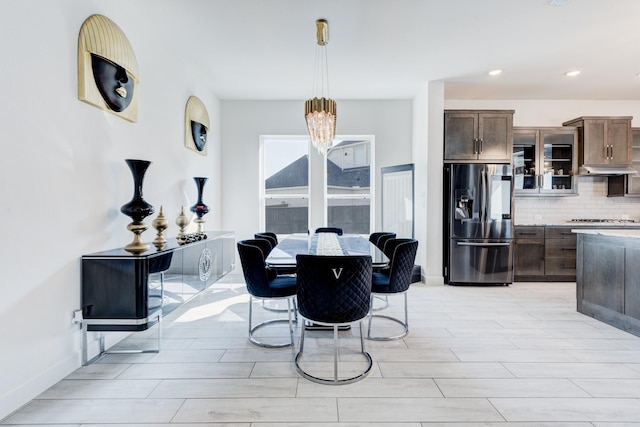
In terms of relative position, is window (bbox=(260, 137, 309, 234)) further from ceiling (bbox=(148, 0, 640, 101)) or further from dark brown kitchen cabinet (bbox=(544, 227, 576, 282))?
dark brown kitchen cabinet (bbox=(544, 227, 576, 282))

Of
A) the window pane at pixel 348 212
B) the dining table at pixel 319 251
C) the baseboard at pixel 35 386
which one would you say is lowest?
the baseboard at pixel 35 386

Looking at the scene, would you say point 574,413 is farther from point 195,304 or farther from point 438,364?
point 195,304

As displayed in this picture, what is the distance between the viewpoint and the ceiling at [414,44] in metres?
2.89

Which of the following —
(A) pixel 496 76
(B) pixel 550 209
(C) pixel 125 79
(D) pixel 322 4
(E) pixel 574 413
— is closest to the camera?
(E) pixel 574 413

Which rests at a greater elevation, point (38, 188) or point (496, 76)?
point (496, 76)

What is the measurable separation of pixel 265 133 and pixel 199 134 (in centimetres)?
138

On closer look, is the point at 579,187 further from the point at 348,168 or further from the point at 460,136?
the point at 348,168

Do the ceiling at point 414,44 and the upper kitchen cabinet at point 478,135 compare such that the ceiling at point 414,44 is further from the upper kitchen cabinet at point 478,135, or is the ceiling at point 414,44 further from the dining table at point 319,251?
the dining table at point 319,251

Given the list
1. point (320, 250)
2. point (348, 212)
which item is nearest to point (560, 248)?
point (348, 212)

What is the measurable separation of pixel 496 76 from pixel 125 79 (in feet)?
15.0

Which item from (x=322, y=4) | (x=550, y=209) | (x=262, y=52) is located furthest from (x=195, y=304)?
(x=550, y=209)

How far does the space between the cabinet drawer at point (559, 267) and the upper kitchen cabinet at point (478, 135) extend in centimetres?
173

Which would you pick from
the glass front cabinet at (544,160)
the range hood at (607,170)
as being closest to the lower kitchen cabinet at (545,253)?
the glass front cabinet at (544,160)

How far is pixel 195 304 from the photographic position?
3.89 meters
